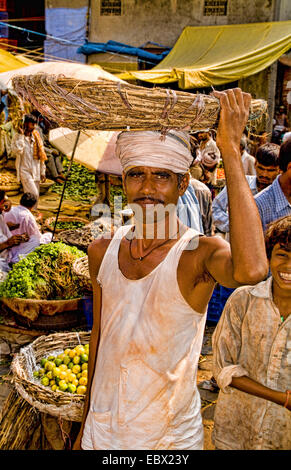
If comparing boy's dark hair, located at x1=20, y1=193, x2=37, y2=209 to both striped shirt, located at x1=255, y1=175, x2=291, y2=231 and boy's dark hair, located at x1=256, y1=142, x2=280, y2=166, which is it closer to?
boy's dark hair, located at x1=256, y1=142, x2=280, y2=166

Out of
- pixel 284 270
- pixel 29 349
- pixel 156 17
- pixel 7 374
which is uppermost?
pixel 156 17

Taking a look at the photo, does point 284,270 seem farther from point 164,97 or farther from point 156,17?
point 156,17

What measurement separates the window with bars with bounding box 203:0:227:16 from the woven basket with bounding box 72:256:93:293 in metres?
12.5

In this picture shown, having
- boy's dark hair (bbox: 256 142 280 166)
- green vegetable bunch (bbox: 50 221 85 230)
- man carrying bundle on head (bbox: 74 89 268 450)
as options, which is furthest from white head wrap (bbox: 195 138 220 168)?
man carrying bundle on head (bbox: 74 89 268 450)

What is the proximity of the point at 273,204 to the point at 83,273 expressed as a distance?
223 cm

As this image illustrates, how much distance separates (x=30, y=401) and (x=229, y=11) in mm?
14704

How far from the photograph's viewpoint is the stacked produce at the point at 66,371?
2.98m

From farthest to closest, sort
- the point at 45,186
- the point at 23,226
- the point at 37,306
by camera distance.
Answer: the point at 45,186 < the point at 23,226 < the point at 37,306

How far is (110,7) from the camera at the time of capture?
48.9 feet

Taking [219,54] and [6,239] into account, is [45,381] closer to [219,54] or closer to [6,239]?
[6,239]

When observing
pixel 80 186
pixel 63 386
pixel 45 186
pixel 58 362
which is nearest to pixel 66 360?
pixel 58 362
